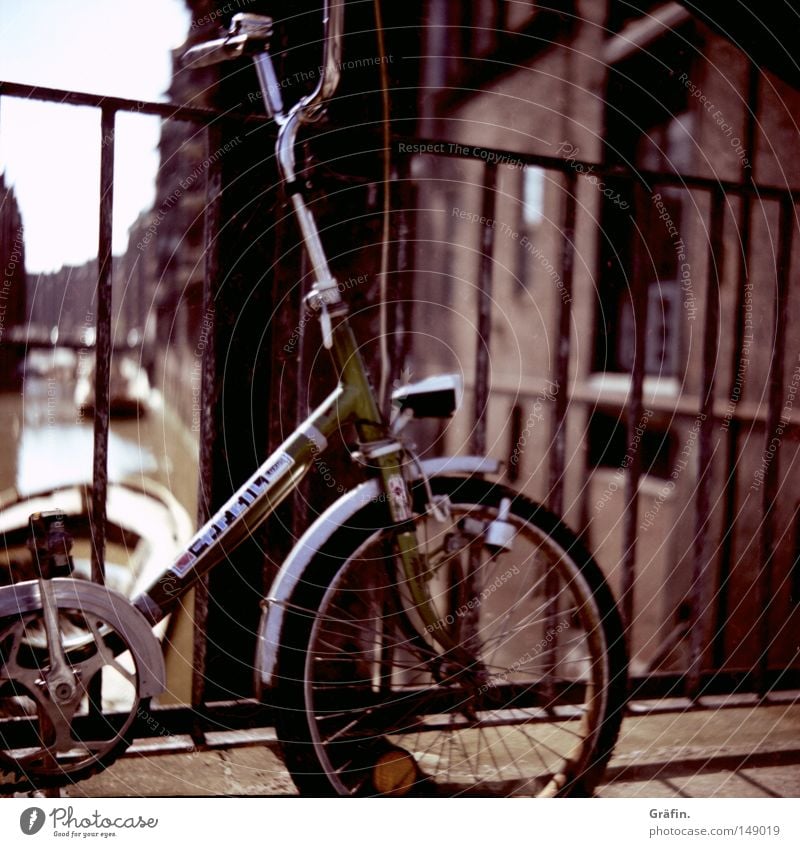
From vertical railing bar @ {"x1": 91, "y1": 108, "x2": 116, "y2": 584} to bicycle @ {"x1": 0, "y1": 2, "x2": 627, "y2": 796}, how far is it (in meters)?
0.15

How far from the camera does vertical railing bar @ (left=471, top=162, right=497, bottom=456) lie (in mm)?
1339

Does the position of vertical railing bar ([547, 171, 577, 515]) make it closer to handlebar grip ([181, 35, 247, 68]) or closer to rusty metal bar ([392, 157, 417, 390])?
rusty metal bar ([392, 157, 417, 390])

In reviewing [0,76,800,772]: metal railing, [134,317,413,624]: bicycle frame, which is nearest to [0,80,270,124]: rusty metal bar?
[0,76,800,772]: metal railing

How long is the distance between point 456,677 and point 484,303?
2.12 feet

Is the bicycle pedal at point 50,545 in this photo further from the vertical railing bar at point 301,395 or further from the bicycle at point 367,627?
the vertical railing bar at point 301,395

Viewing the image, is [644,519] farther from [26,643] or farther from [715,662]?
→ [26,643]

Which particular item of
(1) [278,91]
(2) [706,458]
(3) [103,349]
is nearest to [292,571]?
(3) [103,349]

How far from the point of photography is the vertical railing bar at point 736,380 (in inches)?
54.6

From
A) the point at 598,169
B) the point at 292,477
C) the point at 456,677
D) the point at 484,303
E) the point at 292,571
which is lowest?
the point at 456,677

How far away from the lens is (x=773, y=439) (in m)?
1.49

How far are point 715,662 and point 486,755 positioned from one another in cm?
58

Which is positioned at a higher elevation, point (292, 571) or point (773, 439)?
point (773, 439)

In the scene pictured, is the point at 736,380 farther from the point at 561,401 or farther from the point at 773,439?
the point at 561,401

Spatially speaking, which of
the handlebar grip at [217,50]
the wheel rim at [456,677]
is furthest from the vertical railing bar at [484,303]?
the handlebar grip at [217,50]
